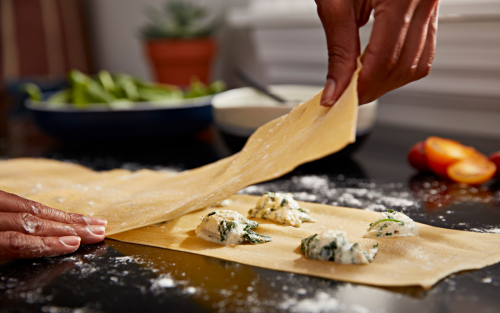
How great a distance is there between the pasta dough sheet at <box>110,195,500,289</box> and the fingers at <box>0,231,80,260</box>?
4.2 inches

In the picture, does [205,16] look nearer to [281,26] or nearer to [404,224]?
[281,26]

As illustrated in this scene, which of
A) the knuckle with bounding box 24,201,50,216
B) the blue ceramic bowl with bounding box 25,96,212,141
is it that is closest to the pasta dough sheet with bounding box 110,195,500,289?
the knuckle with bounding box 24,201,50,216

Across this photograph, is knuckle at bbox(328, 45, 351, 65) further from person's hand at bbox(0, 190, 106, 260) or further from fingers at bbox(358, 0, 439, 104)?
person's hand at bbox(0, 190, 106, 260)

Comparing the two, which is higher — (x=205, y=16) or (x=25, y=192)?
(x=205, y=16)

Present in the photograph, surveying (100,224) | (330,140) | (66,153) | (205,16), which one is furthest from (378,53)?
(205,16)

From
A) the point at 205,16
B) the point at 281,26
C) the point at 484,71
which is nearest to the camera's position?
the point at 484,71

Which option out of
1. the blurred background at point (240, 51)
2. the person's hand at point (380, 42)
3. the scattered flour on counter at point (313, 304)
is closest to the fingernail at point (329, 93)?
the person's hand at point (380, 42)

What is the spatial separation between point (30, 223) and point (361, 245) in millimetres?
576

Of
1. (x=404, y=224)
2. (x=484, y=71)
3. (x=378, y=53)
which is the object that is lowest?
(x=404, y=224)

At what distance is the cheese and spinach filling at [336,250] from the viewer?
2.27ft

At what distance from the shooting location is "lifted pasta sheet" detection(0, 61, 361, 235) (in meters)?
0.72

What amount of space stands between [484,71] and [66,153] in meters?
1.64

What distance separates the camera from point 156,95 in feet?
6.37

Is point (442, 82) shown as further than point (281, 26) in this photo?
No
